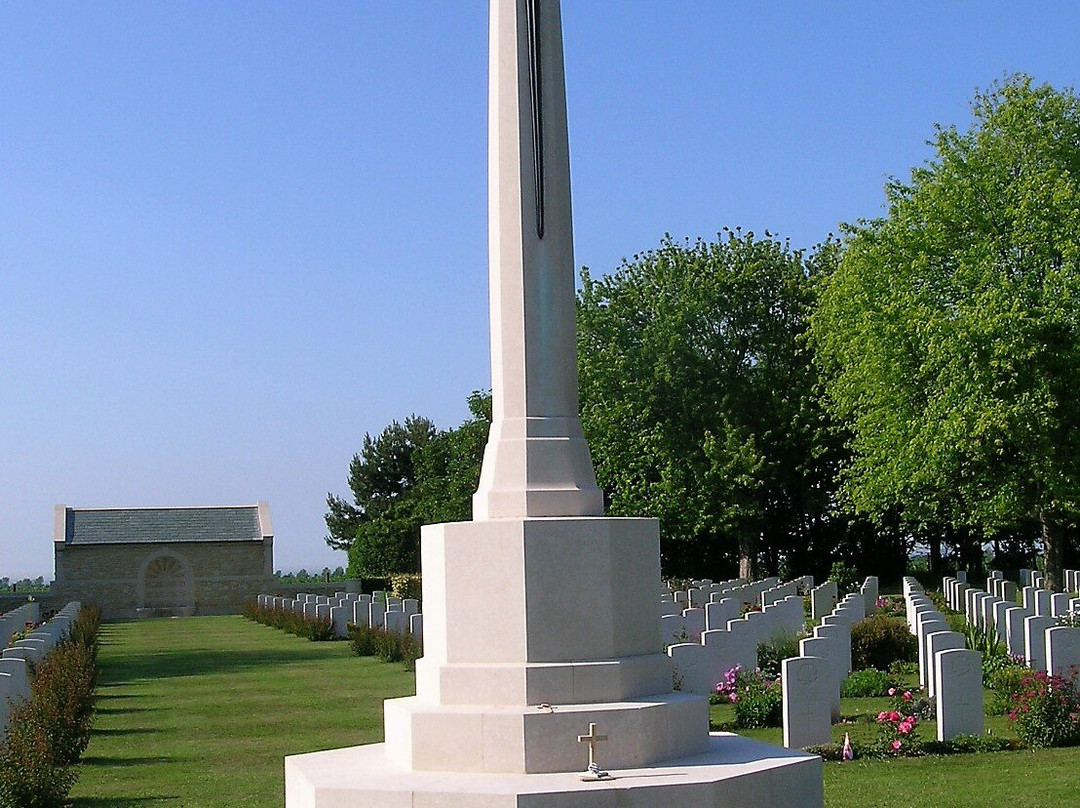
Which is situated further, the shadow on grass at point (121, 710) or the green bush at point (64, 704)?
the shadow on grass at point (121, 710)

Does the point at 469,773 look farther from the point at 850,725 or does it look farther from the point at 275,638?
the point at 275,638

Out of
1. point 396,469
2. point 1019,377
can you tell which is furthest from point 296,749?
point 396,469

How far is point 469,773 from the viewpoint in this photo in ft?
20.5

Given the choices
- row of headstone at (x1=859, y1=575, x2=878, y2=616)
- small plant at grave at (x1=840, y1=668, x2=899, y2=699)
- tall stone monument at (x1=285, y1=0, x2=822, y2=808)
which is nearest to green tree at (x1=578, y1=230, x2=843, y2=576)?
row of headstone at (x1=859, y1=575, x2=878, y2=616)

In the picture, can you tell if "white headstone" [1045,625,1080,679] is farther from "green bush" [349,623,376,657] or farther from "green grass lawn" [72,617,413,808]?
"green bush" [349,623,376,657]

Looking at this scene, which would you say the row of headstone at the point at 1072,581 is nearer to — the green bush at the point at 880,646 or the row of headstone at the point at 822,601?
the row of headstone at the point at 822,601

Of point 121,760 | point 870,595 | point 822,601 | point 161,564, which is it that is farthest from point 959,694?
point 161,564

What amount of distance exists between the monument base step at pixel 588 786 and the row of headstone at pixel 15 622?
14.1 m

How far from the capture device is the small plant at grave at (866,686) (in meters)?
14.6

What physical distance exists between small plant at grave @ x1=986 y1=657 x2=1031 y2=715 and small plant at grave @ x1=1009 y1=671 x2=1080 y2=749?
461 mm

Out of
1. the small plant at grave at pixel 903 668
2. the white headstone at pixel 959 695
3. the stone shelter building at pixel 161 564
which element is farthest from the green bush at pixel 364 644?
the stone shelter building at pixel 161 564

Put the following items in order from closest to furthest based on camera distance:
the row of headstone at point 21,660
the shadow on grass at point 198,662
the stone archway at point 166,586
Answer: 1. the row of headstone at point 21,660
2. the shadow on grass at point 198,662
3. the stone archway at point 166,586

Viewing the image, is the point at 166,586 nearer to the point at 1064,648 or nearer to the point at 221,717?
the point at 221,717

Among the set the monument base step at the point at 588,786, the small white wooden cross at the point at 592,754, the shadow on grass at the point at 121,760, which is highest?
the small white wooden cross at the point at 592,754
